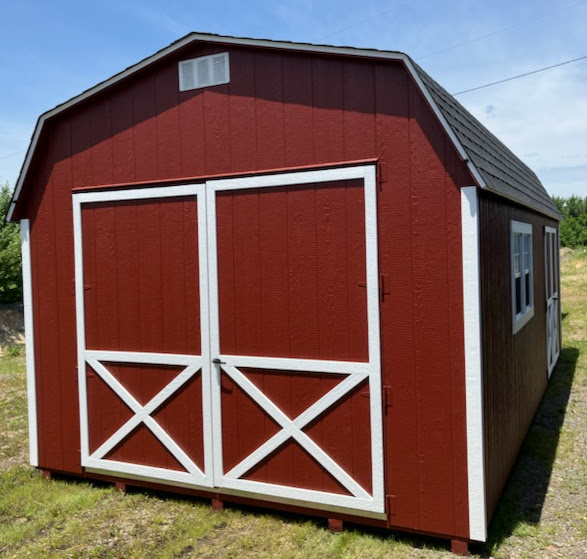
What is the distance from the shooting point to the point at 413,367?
411 centimetres

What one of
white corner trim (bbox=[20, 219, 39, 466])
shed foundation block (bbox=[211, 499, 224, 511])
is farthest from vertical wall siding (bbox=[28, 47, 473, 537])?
shed foundation block (bbox=[211, 499, 224, 511])

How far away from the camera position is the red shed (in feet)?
13.2

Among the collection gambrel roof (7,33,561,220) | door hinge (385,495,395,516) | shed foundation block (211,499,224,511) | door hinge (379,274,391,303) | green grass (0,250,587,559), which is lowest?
green grass (0,250,587,559)

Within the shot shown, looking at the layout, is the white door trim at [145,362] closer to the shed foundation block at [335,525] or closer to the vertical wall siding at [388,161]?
the vertical wall siding at [388,161]

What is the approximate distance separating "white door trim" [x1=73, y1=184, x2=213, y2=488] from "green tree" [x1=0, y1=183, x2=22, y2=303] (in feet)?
66.9

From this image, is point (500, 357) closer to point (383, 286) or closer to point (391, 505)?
point (383, 286)

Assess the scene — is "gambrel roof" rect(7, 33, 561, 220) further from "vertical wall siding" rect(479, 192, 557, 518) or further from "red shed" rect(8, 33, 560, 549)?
"vertical wall siding" rect(479, 192, 557, 518)

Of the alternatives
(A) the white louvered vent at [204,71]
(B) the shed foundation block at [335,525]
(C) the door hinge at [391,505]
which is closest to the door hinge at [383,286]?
(C) the door hinge at [391,505]

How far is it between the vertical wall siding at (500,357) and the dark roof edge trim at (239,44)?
64cm

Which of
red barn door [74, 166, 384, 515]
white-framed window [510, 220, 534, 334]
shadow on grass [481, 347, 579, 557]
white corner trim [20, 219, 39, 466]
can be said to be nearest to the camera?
red barn door [74, 166, 384, 515]

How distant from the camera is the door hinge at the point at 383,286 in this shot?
4.17m

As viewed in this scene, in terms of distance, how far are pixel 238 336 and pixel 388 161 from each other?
1.95 meters

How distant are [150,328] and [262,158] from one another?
191cm

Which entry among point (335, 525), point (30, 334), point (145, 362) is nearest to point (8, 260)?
point (30, 334)
